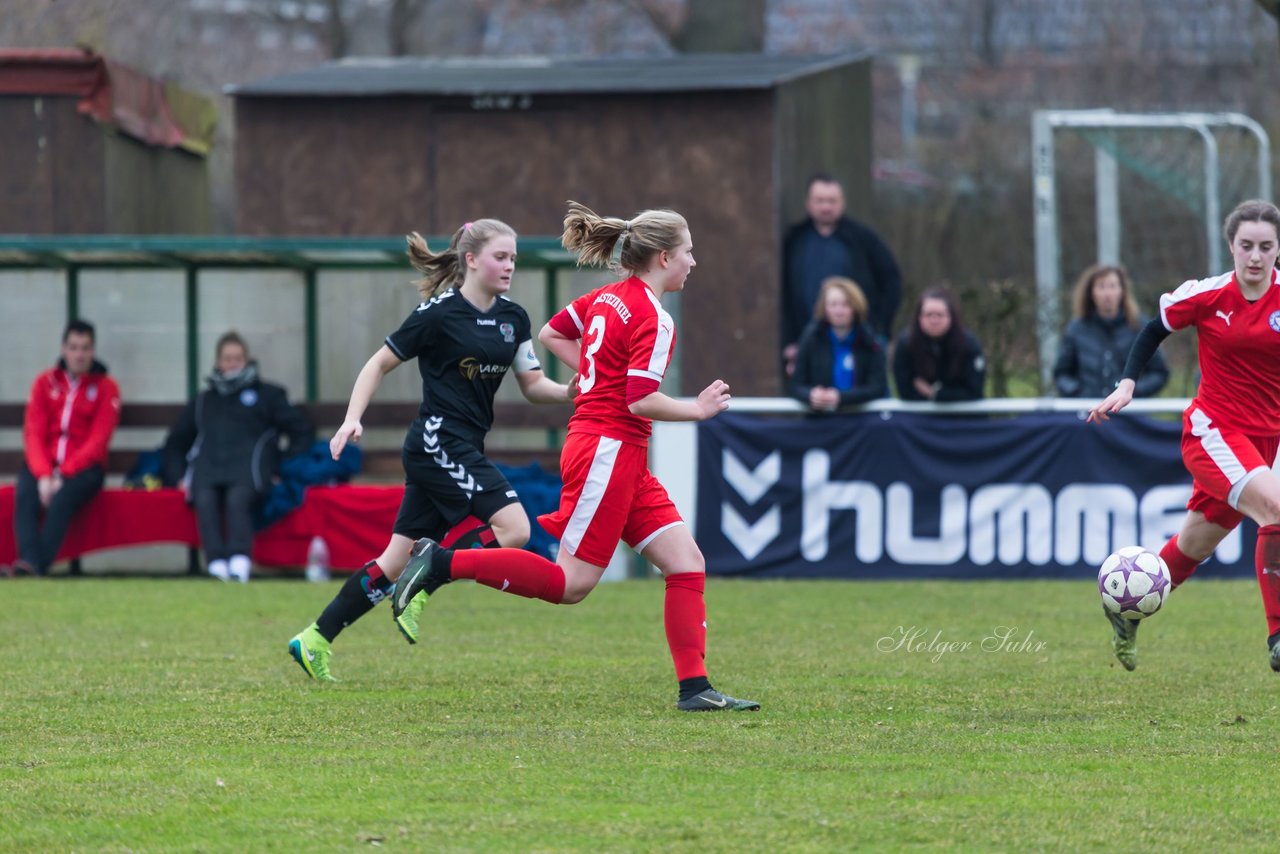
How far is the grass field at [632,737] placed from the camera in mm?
4613

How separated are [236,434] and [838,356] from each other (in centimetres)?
407

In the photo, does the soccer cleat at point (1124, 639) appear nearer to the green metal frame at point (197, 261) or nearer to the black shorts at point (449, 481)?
the black shorts at point (449, 481)

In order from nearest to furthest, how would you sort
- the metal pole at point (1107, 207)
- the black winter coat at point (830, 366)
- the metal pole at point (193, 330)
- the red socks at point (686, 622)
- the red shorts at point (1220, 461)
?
1. the red socks at point (686, 622)
2. the red shorts at point (1220, 461)
3. the black winter coat at point (830, 366)
4. the metal pole at point (193, 330)
5. the metal pole at point (1107, 207)

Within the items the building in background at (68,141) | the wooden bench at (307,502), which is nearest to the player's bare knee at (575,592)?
the wooden bench at (307,502)

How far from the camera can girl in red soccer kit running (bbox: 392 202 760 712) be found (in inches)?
254

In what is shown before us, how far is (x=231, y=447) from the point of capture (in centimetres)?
1247

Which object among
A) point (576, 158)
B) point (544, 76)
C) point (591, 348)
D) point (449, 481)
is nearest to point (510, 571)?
point (591, 348)

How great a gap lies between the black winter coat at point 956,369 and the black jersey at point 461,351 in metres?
5.12

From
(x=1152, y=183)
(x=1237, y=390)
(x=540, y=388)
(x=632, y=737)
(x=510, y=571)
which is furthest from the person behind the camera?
(x=1152, y=183)

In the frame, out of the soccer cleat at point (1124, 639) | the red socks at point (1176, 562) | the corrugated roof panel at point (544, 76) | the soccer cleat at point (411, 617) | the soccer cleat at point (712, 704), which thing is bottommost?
the soccer cleat at point (712, 704)

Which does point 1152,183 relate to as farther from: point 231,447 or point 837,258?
point 231,447

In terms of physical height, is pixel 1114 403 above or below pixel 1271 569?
above

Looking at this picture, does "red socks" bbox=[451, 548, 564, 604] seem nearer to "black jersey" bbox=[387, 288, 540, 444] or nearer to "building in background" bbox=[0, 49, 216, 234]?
"black jersey" bbox=[387, 288, 540, 444]

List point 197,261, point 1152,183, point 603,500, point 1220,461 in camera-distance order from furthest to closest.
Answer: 1. point 1152,183
2. point 197,261
3. point 1220,461
4. point 603,500
